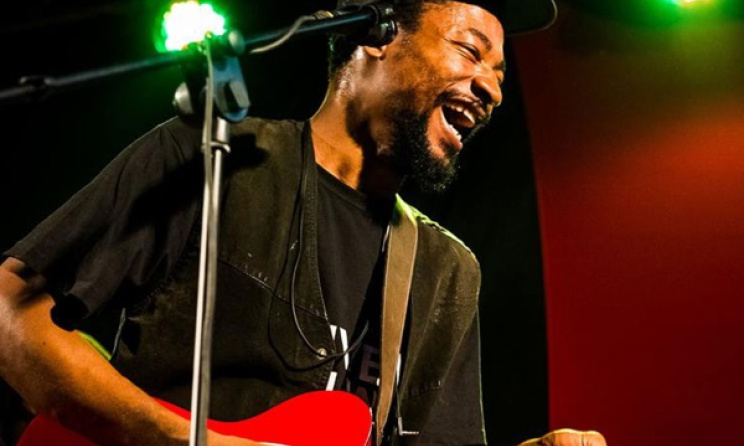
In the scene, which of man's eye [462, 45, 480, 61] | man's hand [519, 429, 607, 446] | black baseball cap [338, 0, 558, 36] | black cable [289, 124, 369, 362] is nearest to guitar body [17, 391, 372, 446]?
black cable [289, 124, 369, 362]

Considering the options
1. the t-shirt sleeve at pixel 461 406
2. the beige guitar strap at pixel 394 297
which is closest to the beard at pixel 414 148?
the beige guitar strap at pixel 394 297

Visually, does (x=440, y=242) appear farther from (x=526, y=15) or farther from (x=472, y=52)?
(x=526, y=15)

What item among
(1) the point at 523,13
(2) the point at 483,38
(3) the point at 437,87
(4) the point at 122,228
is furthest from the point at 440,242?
(4) the point at 122,228

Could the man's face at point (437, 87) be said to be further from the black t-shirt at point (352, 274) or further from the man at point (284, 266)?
the black t-shirt at point (352, 274)

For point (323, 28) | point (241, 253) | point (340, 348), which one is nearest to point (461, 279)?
point (340, 348)

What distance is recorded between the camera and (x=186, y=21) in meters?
3.75

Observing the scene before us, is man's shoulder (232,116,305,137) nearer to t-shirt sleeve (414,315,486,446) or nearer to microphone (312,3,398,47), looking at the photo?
microphone (312,3,398,47)

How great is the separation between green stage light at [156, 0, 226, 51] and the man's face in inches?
50.5

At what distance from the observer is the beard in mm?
2576

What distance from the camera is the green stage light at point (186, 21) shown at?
12.2 feet

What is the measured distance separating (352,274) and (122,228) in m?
0.69

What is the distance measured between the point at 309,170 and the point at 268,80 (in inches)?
77.1

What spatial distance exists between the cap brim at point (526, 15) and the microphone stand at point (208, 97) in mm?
1161

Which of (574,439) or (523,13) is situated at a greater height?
(523,13)
